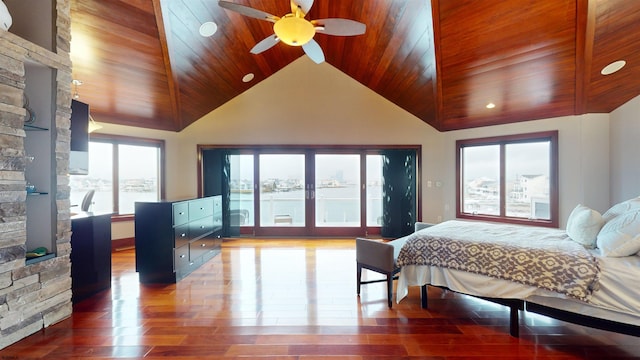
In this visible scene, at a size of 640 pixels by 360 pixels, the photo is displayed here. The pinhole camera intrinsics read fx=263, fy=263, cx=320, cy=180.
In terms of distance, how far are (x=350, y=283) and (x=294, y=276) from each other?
0.75 meters

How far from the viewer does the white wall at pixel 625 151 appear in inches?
141

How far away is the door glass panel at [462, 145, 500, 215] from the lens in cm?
499

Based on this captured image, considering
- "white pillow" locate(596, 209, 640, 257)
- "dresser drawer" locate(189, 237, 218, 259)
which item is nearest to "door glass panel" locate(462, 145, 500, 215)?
"white pillow" locate(596, 209, 640, 257)

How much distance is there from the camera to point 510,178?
4.84 m

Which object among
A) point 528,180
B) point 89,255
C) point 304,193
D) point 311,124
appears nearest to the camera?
point 89,255

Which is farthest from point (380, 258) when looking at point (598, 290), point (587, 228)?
point (587, 228)

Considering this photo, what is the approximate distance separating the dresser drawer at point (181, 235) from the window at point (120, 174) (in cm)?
211

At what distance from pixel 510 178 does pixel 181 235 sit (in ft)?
18.2

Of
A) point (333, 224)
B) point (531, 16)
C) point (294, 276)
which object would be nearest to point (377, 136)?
point (333, 224)

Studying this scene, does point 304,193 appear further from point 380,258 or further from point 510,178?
point 510,178

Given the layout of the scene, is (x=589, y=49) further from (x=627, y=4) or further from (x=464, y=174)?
(x=464, y=174)

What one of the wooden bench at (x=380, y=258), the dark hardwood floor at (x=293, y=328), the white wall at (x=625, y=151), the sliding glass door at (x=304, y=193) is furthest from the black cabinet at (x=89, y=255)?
the white wall at (x=625, y=151)

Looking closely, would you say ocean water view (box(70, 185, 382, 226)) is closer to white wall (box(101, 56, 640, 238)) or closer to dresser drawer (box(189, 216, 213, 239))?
white wall (box(101, 56, 640, 238))

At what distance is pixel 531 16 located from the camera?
2.80 metres
